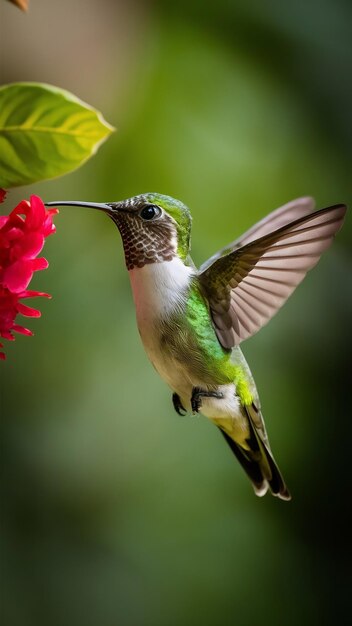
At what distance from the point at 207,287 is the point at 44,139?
0.32 m

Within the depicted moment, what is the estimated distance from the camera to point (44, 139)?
83cm

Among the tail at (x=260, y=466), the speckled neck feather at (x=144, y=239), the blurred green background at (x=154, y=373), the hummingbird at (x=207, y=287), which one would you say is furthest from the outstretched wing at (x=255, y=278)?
the blurred green background at (x=154, y=373)

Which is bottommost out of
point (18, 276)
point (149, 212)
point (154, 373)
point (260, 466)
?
point (154, 373)

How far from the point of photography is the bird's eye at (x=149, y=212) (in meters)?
0.86

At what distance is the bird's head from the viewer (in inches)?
33.6

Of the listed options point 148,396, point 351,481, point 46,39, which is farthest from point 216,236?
point 351,481

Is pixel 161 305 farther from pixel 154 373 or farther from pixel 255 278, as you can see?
pixel 154 373

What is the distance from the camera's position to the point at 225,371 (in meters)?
1.13

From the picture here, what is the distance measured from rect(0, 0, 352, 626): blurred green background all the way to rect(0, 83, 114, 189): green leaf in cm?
151

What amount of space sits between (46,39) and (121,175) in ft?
1.46

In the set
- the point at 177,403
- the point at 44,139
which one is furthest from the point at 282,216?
the point at 44,139

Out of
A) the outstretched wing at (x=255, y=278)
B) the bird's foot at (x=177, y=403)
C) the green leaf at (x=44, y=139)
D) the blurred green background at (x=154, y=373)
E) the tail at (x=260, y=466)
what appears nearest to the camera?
the green leaf at (x=44, y=139)

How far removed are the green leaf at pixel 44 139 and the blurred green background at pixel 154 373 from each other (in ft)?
4.96

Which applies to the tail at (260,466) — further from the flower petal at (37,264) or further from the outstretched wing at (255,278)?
the flower petal at (37,264)
